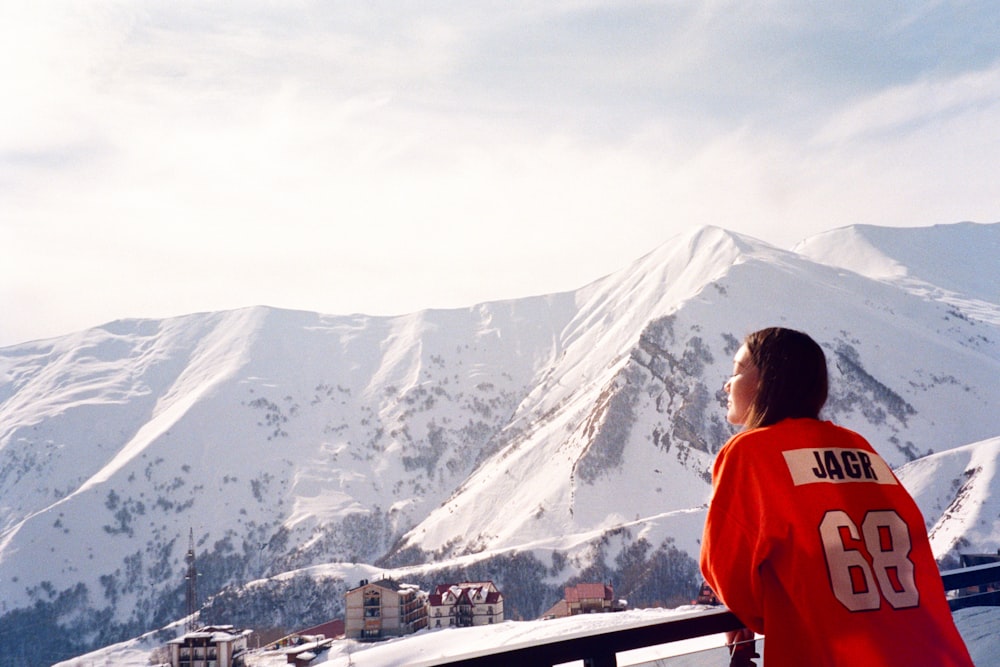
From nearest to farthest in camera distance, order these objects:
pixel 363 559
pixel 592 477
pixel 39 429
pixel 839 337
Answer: pixel 592 477 < pixel 839 337 < pixel 363 559 < pixel 39 429

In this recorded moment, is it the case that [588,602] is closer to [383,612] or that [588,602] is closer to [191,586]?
[383,612]

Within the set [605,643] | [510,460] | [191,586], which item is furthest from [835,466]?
[191,586]

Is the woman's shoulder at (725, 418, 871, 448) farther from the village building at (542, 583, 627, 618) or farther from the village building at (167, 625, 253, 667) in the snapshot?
the village building at (167, 625, 253, 667)

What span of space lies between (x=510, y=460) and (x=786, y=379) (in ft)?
398

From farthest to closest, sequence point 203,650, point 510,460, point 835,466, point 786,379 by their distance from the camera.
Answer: point 510,460
point 203,650
point 786,379
point 835,466

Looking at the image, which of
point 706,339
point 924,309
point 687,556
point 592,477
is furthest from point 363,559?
point 924,309

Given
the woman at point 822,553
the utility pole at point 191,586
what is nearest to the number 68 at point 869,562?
the woman at point 822,553

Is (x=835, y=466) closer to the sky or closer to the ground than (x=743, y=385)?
closer to the ground

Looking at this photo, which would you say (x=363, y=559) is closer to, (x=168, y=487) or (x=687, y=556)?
(x=168, y=487)

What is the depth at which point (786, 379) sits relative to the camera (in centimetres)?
267

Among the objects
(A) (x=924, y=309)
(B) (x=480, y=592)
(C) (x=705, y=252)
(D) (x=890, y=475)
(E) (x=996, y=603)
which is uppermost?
(C) (x=705, y=252)

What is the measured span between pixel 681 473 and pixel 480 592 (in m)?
51.5

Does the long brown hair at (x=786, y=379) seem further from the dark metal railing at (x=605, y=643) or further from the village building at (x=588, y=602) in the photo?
the village building at (x=588, y=602)

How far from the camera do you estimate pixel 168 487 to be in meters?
168
